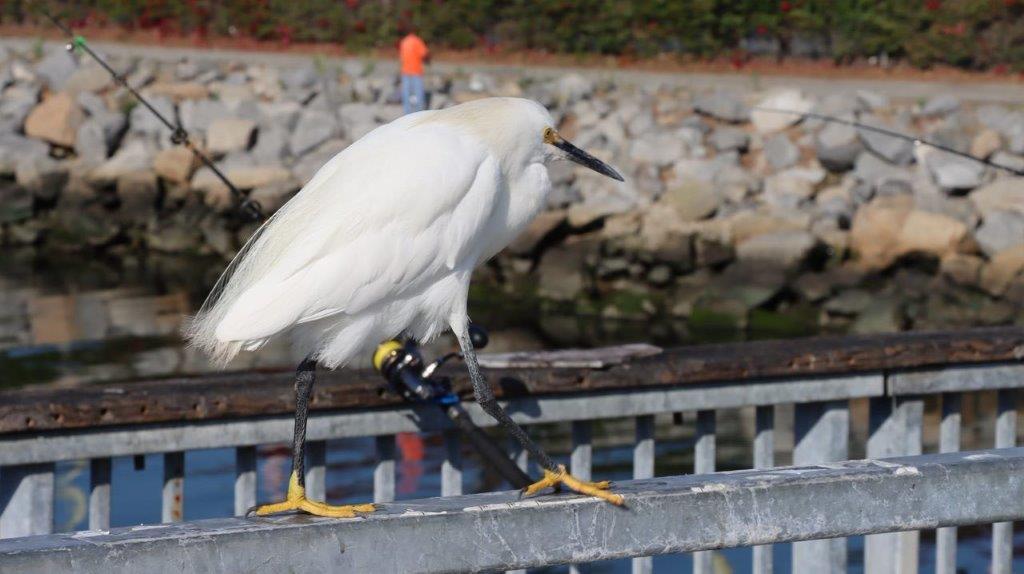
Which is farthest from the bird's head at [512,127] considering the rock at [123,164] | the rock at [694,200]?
the rock at [123,164]

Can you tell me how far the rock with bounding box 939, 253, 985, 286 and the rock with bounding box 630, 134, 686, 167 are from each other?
4055 mm

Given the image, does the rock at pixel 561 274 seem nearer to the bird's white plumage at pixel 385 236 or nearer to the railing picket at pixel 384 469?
the railing picket at pixel 384 469

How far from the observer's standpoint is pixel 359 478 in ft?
28.8

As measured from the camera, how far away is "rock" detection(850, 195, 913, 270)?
15562 millimetres

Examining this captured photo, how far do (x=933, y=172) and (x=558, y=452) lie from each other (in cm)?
867

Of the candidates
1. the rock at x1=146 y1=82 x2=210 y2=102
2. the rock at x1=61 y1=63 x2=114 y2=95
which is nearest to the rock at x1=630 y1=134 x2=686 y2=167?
the rock at x1=146 y1=82 x2=210 y2=102

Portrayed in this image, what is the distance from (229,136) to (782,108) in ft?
23.7

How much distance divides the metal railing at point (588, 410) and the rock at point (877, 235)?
11392mm

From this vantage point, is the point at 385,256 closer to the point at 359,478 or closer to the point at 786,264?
the point at 359,478

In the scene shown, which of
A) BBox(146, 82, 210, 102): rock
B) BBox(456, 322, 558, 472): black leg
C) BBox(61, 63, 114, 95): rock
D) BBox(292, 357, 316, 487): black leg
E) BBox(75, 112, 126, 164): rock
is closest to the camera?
BBox(292, 357, 316, 487): black leg

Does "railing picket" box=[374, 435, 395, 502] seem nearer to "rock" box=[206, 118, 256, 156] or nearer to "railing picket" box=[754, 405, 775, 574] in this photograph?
"railing picket" box=[754, 405, 775, 574]

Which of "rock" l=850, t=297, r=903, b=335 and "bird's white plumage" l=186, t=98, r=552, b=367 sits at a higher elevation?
"bird's white plumage" l=186, t=98, r=552, b=367

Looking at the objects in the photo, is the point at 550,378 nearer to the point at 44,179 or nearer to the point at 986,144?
the point at 986,144

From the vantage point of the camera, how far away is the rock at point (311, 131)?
19.3 metres
